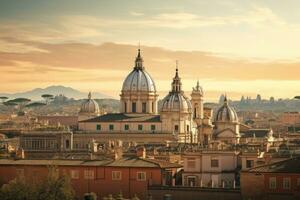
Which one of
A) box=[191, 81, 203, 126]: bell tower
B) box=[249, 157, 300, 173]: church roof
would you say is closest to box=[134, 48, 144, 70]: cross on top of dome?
box=[191, 81, 203, 126]: bell tower

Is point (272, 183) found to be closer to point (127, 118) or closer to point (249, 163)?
point (249, 163)

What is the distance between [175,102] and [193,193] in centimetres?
4357

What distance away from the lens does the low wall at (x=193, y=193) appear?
45750mm

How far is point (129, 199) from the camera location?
1805 inches

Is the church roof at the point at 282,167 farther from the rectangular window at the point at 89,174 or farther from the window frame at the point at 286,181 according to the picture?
the rectangular window at the point at 89,174

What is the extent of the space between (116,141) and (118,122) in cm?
633

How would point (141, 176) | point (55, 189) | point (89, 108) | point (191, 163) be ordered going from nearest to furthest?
point (55, 189) < point (141, 176) < point (191, 163) < point (89, 108)

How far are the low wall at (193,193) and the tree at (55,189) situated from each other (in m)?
3.83

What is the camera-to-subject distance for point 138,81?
93.1m

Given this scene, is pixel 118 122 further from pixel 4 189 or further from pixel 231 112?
pixel 4 189

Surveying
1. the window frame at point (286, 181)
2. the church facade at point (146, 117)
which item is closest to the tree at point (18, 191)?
the window frame at point (286, 181)

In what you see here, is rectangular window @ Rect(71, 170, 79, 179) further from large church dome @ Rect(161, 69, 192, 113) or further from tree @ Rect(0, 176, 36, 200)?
large church dome @ Rect(161, 69, 192, 113)

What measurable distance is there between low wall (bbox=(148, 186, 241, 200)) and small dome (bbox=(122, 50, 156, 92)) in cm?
4556

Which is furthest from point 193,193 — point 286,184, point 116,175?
point 116,175
